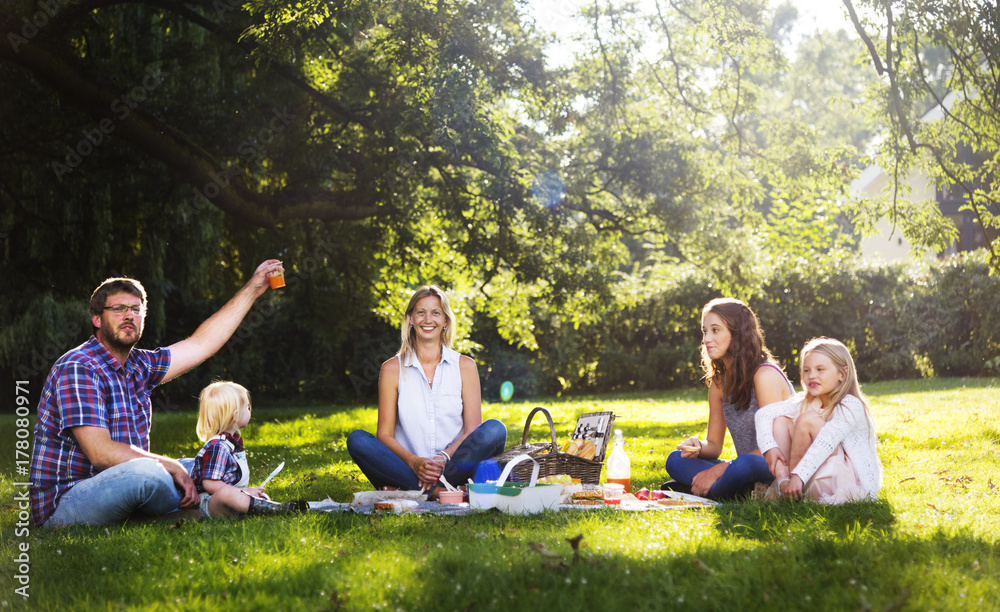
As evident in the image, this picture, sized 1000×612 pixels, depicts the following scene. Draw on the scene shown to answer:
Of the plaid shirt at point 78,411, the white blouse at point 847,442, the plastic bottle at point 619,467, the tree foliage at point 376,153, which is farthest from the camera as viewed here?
the tree foliage at point 376,153

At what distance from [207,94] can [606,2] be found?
5776 mm

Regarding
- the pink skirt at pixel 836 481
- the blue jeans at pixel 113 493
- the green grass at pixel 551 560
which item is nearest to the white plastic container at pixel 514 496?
the green grass at pixel 551 560

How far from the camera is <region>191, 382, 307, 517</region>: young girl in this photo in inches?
187

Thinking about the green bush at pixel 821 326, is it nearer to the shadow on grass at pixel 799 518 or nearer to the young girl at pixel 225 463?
the shadow on grass at pixel 799 518

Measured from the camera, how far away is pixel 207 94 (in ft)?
36.5

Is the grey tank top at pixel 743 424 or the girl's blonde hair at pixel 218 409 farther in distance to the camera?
the grey tank top at pixel 743 424

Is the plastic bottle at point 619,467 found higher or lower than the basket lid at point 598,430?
lower

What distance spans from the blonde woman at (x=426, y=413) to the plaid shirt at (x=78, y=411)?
1.53 m

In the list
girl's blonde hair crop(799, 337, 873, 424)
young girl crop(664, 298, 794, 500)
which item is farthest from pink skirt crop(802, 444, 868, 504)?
young girl crop(664, 298, 794, 500)

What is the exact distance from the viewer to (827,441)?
15.0 ft

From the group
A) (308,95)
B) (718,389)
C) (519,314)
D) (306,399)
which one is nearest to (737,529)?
(718,389)

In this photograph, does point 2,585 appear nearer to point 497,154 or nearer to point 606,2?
point 497,154

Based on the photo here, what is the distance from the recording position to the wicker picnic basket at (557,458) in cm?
Result: 511

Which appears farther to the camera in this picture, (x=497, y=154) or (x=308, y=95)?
(x=308, y=95)
